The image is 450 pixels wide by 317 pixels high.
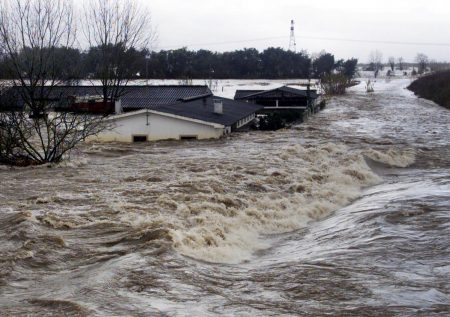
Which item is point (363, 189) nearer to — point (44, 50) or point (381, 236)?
point (381, 236)

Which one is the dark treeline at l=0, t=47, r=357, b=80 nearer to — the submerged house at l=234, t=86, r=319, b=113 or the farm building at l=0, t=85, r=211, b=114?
the submerged house at l=234, t=86, r=319, b=113

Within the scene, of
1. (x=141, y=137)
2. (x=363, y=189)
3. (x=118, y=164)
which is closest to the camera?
(x=363, y=189)

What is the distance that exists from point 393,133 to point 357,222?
20.2m

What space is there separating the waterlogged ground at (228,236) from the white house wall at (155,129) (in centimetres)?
632

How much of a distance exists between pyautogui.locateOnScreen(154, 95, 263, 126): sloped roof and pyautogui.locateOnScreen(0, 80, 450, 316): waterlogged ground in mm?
6953

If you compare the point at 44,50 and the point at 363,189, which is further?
the point at 44,50

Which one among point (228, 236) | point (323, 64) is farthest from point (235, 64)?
point (228, 236)

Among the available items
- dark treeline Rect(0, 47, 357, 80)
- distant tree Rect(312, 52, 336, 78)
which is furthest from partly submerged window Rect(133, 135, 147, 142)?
distant tree Rect(312, 52, 336, 78)

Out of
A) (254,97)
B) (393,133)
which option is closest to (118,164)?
(393,133)

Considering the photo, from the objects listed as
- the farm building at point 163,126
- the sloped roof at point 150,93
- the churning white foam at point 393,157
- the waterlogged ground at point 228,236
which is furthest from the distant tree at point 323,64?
the waterlogged ground at point 228,236

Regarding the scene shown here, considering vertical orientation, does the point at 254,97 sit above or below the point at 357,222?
above

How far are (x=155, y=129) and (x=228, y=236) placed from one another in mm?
17982

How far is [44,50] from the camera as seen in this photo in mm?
Answer: 21641

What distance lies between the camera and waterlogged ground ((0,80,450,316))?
7352mm
